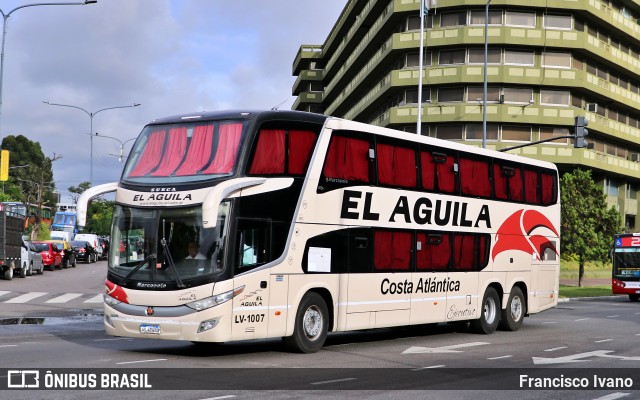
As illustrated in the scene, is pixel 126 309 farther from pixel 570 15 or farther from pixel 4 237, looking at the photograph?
pixel 570 15

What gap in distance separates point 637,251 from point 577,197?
14.0 meters

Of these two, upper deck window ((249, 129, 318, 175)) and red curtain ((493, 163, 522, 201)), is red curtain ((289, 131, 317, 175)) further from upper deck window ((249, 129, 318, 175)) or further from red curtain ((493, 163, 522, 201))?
red curtain ((493, 163, 522, 201))

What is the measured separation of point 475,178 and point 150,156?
27.7 ft

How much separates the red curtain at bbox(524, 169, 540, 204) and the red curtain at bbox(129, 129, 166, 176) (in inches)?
432

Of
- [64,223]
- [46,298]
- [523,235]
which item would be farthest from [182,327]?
[64,223]

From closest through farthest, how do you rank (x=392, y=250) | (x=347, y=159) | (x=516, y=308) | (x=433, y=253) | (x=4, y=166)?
(x=347, y=159)
(x=392, y=250)
(x=433, y=253)
(x=516, y=308)
(x=4, y=166)

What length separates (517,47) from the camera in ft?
206

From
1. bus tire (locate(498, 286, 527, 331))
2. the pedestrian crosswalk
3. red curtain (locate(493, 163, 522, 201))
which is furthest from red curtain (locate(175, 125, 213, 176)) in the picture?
the pedestrian crosswalk

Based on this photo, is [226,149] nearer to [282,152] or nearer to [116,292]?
[282,152]

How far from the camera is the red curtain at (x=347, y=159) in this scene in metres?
15.9

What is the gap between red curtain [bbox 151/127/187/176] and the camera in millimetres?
14750

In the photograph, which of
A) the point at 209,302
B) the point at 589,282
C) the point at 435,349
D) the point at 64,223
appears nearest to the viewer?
the point at 209,302

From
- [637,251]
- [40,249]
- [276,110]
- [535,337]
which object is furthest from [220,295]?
[40,249]

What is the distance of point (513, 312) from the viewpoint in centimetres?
2206
